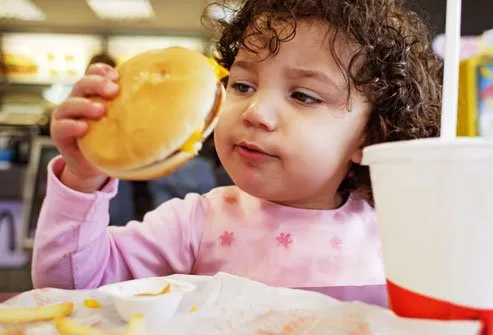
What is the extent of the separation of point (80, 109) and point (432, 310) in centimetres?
66

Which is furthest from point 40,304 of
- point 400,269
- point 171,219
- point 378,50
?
point 378,50

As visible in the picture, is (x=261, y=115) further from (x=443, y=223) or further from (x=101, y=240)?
(x=443, y=223)

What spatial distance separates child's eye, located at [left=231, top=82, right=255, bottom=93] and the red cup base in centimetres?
70

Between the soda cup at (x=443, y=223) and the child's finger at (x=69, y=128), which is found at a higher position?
the child's finger at (x=69, y=128)

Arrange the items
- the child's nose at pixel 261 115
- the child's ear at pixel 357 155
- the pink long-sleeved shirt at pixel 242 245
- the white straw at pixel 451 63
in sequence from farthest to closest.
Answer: the child's ear at pixel 357 155, the pink long-sleeved shirt at pixel 242 245, the child's nose at pixel 261 115, the white straw at pixel 451 63

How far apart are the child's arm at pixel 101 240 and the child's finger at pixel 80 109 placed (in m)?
0.19

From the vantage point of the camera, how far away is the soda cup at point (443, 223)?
76 centimetres

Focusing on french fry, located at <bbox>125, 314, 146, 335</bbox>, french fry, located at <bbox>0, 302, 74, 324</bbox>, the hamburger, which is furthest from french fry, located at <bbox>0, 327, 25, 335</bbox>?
the hamburger

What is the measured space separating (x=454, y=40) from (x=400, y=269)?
38 centimetres

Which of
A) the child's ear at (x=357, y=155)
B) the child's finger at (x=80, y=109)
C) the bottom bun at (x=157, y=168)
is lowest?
the child's ear at (x=357, y=155)

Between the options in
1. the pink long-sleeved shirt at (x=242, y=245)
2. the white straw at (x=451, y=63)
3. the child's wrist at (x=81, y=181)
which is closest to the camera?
the white straw at (x=451, y=63)

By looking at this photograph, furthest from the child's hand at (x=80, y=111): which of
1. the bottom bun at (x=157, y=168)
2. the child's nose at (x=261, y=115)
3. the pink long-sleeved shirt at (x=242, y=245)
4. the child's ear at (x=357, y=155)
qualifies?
the child's ear at (x=357, y=155)

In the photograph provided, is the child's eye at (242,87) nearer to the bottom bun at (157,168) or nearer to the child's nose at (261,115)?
the child's nose at (261,115)

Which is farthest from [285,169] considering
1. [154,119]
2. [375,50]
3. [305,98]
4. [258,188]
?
[154,119]
